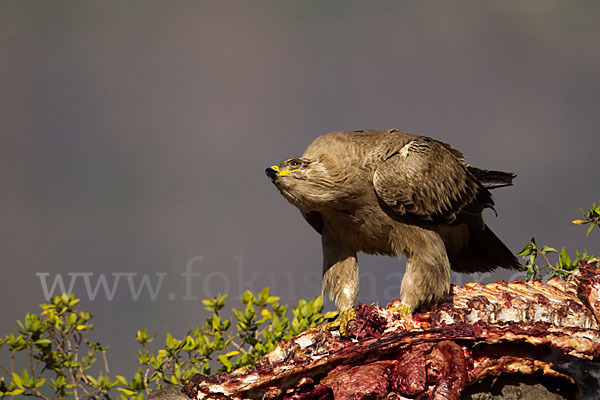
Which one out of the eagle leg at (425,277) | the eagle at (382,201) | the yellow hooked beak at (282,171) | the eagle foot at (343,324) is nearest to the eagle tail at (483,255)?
the eagle at (382,201)

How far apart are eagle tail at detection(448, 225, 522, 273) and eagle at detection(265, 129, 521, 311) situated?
20cm

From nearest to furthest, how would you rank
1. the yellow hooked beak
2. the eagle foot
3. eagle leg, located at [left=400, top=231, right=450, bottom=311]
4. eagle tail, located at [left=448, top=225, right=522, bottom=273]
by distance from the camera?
the eagle foot → the yellow hooked beak → eagle leg, located at [left=400, top=231, right=450, bottom=311] → eagle tail, located at [left=448, top=225, right=522, bottom=273]

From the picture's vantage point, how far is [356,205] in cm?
372

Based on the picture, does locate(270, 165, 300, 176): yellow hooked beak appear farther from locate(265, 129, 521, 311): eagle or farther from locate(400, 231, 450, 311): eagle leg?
locate(400, 231, 450, 311): eagle leg

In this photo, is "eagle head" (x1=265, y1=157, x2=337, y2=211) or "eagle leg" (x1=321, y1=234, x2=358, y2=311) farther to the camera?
"eagle leg" (x1=321, y1=234, x2=358, y2=311)

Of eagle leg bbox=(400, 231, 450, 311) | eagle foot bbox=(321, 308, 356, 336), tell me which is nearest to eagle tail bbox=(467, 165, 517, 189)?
eagle leg bbox=(400, 231, 450, 311)

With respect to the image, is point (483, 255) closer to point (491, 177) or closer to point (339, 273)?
point (491, 177)

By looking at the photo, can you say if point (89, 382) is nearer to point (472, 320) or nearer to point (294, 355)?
point (294, 355)

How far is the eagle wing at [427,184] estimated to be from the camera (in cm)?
368

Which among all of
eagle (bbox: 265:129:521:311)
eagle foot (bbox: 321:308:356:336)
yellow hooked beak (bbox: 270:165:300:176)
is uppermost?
yellow hooked beak (bbox: 270:165:300:176)

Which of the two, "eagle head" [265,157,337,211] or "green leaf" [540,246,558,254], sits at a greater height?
"eagle head" [265,157,337,211]

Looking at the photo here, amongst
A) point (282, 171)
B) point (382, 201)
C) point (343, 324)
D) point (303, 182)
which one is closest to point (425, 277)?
point (382, 201)

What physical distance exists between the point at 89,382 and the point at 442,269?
Answer: 9.14 feet

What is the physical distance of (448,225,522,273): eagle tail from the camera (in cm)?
441
